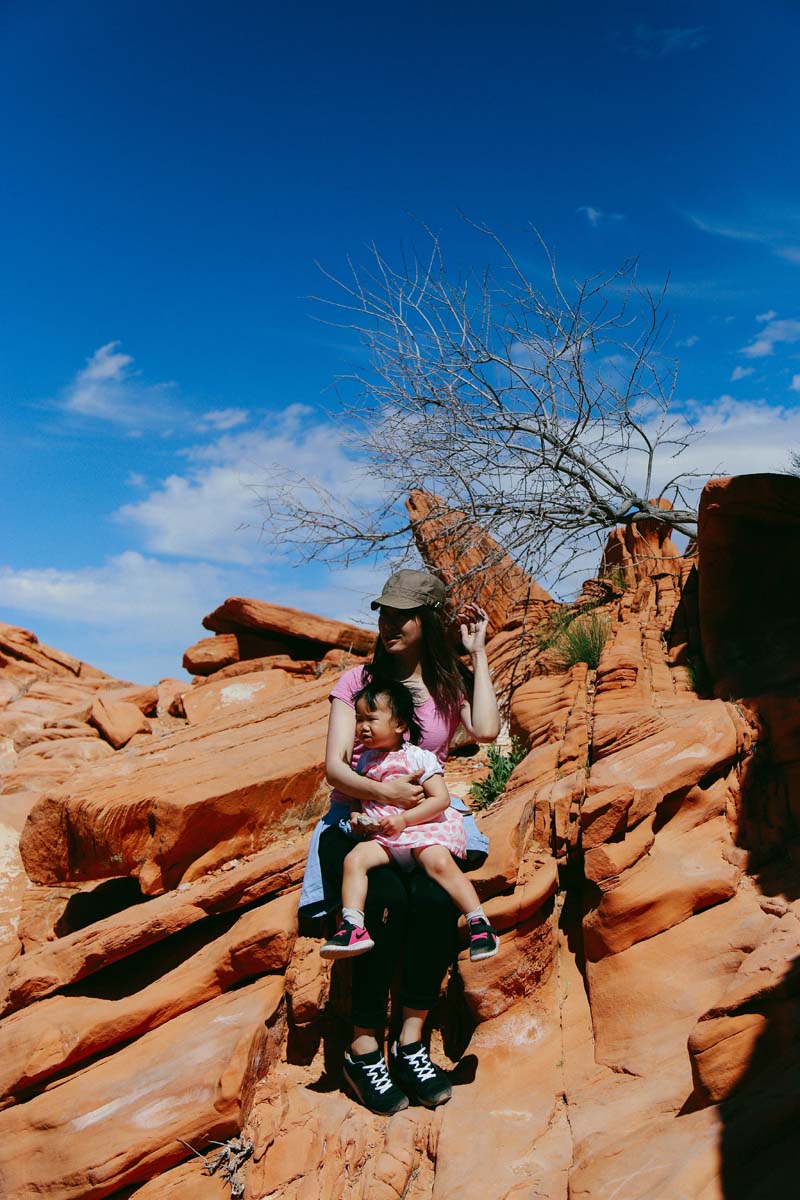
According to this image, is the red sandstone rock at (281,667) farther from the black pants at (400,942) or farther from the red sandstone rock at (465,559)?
the black pants at (400,942)

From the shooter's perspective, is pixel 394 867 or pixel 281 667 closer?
pixel 394 867

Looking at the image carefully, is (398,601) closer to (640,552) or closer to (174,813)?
(174,813)

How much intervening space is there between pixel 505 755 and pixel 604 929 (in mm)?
2985

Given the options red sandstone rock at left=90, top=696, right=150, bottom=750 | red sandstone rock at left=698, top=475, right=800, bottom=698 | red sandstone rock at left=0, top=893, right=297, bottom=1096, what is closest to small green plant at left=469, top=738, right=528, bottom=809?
red sandstone rock at left=698, top=475, right=800, bottom=698

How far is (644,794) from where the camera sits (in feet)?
15.9

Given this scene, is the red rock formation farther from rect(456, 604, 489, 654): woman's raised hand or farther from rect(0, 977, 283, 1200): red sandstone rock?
rect(0, 977, 283, 1200): red sandstone rock

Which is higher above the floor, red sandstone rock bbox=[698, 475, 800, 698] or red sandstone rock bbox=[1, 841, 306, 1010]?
red sandstone rock bbox=[698, 475, 800, 698]

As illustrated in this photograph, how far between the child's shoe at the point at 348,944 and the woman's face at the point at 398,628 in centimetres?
151

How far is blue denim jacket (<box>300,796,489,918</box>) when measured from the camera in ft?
14.8

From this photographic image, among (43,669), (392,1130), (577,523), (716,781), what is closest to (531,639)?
(577,523)

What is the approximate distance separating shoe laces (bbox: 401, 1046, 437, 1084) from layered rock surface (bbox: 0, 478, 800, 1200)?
6.3 inches

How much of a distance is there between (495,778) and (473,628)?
1.95 m

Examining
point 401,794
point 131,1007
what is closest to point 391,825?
point 401,794

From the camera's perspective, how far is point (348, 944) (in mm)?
3928
